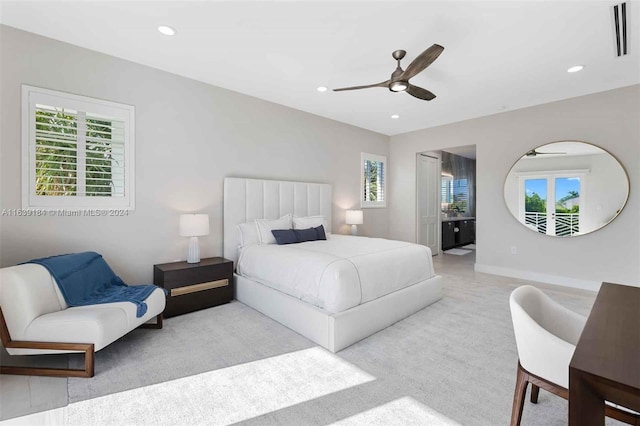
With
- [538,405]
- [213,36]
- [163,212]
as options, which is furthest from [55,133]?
[538,405]

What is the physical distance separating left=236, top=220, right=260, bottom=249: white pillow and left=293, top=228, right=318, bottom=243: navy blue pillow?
0.53 metres

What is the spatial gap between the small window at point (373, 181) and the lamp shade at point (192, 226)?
350 cm

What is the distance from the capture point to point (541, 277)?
4.67 meters

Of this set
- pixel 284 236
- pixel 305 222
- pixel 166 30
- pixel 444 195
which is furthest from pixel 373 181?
pixel 166 30

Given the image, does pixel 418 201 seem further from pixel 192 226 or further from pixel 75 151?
pixel 75 151

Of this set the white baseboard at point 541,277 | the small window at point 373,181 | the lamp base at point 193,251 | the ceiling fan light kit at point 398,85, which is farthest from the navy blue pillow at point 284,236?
the white baseboard at point 541,277

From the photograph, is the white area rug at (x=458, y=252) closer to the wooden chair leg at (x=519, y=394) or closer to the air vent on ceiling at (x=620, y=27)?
the air vent on ceiling at (x=620, y=27)

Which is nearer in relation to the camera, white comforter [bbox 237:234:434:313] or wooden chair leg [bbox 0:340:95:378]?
wooden chair leg [bbox 0:340:95:378]

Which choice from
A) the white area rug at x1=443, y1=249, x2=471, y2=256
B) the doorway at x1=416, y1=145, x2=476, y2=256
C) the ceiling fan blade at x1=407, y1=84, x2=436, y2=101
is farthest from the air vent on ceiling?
the white area rug at x1=443, y1=249, x2=471, y2=256

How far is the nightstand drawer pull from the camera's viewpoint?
3194mm

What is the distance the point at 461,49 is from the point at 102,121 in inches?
149

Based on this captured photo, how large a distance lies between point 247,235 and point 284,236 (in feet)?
1.65

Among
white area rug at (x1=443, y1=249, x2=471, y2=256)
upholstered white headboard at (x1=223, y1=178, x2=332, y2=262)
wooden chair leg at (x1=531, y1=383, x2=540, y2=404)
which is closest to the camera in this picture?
wooden chair leg at (x1=531, y1=383, x2=540, y2=404)

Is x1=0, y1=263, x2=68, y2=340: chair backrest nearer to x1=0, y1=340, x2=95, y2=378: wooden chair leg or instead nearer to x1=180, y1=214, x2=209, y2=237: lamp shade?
x1=0, y1=340, x2=95, y2=378: wooden chair leg
